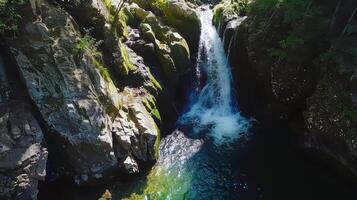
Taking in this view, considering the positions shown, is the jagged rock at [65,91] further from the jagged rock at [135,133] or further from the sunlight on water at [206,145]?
the sunlight on water at [206,145]

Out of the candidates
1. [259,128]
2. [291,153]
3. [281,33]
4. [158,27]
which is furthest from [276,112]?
[158,27]

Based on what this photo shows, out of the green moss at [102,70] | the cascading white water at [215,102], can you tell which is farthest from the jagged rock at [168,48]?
the green moss at [102,70]

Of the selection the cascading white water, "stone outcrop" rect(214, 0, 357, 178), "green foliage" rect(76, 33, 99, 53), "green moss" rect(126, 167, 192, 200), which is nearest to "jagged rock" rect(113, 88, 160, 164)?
"green moss" rect(126, 167, 192, 200)

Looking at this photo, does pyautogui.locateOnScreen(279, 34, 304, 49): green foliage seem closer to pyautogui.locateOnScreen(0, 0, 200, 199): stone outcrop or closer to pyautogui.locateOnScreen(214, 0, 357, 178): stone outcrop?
pyautogui.locateOnScreen(214, 0, 357, 178): stone outcrop

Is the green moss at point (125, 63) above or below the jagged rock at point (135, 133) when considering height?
above

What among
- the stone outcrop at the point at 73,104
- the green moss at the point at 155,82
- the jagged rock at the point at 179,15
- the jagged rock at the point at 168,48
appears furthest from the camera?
the jagged rock at the point at 179,15

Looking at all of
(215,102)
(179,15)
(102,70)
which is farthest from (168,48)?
(102,70)

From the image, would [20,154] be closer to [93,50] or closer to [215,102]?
[93,50]
